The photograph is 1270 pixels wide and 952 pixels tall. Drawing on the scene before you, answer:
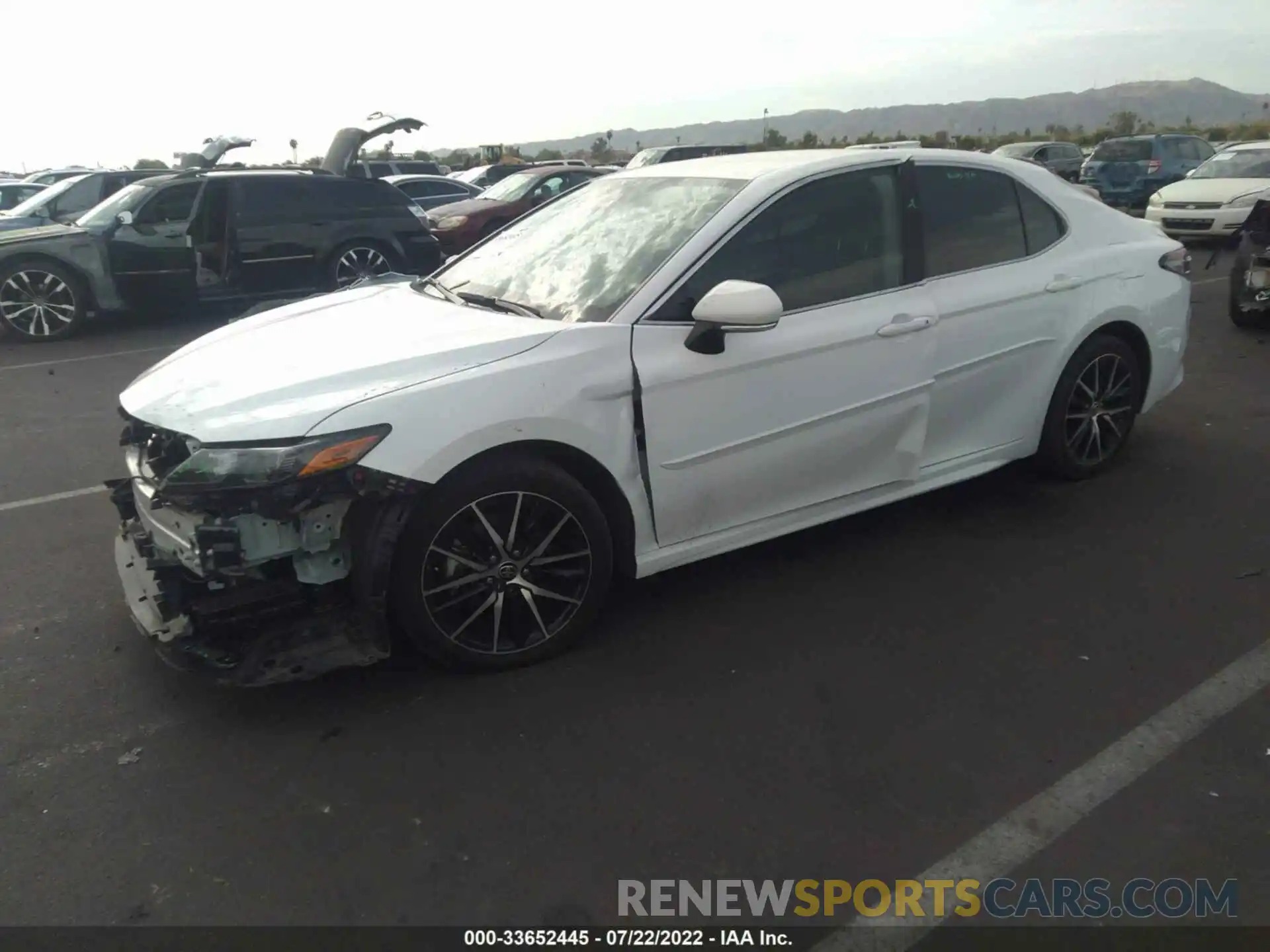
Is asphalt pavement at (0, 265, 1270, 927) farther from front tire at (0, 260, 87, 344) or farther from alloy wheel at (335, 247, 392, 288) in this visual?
front tire at (0, 260, 87, 344)

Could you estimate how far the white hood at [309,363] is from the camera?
9.78 ft

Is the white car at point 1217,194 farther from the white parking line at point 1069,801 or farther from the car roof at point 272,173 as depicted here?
the white parking line at point 1069,801

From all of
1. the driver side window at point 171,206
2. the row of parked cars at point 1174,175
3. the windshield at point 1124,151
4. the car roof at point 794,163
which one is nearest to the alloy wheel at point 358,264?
the driver side window at point 171,206

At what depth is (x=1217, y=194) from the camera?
1438 cm

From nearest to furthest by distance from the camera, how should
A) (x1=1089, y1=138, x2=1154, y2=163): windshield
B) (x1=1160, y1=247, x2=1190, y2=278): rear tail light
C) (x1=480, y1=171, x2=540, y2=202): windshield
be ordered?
(x1=1160, y1=247, x2=1190, y2=278): rear tail light → (x1=480, y1=171, x2=540, y2=202): windshield → (x1=1089, y1=138, x2=1154, y2=163): windshield

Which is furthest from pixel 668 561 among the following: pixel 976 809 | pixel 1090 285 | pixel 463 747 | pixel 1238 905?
pixel 1090 285

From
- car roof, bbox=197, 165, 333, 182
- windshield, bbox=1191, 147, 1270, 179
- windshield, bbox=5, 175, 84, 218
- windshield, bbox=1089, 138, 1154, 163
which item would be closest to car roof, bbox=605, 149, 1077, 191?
car roof, bbox=197, 165, 333, 182

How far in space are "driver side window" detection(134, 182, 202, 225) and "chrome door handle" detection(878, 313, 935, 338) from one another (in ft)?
28.8

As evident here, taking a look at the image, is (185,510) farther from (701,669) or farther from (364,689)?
(701,669)

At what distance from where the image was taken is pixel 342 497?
9.57 feet

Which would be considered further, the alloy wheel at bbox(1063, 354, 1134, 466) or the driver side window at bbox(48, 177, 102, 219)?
the driver side window at bbox(48, 177, 102, 219)

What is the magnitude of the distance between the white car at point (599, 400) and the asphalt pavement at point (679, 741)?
0.29 meters

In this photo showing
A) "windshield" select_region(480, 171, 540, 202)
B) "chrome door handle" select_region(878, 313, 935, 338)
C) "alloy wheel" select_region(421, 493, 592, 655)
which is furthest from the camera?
"windshield" select_region(480, 171, 540, 202)

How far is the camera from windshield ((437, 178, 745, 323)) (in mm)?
3598
